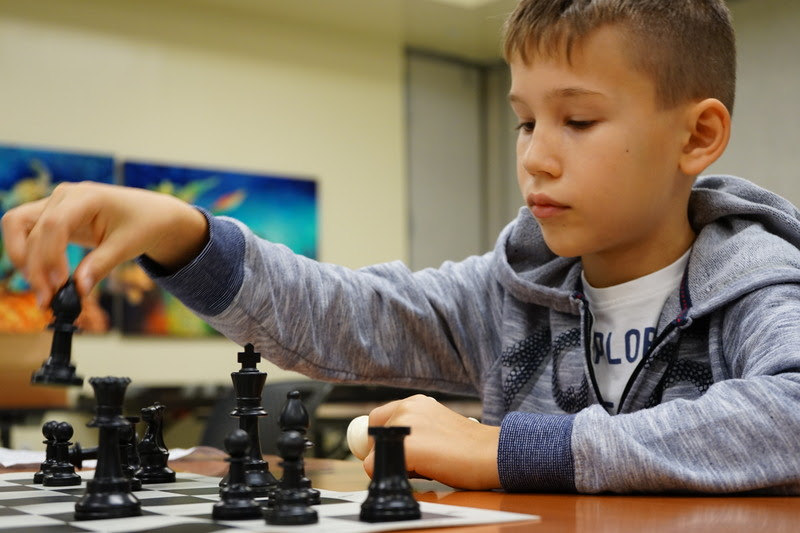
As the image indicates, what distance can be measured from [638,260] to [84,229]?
2.54 ft

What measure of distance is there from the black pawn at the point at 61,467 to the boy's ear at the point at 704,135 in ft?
2.87

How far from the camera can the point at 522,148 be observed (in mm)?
1288

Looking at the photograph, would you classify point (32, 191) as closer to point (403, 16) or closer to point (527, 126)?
point (403, 16)

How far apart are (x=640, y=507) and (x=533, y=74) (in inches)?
24.0

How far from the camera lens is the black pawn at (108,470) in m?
0.80

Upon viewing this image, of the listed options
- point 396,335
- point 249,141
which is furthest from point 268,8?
point 396,335

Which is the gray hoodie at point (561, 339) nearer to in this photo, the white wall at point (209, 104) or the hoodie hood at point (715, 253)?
the hoodie hood at point (715, 253)

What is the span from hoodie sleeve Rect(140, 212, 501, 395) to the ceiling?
15.5 ft

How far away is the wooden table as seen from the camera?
0.75m

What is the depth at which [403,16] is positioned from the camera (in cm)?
667

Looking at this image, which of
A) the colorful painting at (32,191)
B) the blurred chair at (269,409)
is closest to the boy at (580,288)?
the blurred chair at (269,409)

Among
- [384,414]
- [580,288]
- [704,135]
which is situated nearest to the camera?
[384,414]

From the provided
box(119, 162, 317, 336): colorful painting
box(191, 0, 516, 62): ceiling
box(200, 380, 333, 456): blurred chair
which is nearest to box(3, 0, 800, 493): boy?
box(200, 380, 333, 456): blurred chair

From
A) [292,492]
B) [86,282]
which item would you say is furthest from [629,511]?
[86,282]
